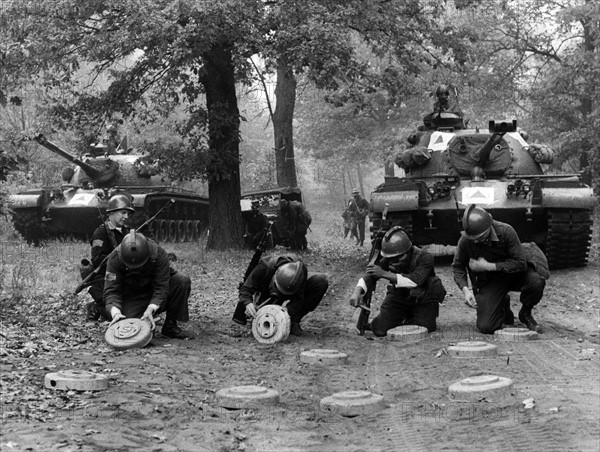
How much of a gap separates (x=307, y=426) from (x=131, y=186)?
1909 cm

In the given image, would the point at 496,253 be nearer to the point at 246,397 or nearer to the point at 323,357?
the point at 323,357

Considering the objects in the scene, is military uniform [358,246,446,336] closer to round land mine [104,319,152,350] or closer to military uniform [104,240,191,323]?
military uniform [104,240,191,323]

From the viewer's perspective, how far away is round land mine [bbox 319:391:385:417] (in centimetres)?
685

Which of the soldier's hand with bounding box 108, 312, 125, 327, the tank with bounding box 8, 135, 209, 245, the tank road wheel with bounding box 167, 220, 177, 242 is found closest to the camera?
the soldier's hand with bounding box 108, 312, 125, 327

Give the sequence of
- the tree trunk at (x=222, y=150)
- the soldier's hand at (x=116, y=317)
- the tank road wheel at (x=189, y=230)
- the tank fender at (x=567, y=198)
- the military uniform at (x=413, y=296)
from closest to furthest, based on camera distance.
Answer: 1. the soldier's hand at (x=116, y=317)
2. the military uniform at (x=413, y=296)
3. the tank fender at (x=567, y=198)
4. the tree trunk at (x=222, y=150)
5. the tank road wheel at (x=189, y=230)

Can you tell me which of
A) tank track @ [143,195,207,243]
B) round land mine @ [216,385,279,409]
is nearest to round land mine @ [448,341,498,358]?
round land mine @ [216,385,279,409]

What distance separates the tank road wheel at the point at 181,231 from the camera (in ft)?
87.9

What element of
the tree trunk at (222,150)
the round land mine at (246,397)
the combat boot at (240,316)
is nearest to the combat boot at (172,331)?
the combat boot at (240,316)

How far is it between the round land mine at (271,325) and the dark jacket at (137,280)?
93 centimetres

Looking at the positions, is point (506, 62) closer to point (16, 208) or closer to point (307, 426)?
point (16, 208)

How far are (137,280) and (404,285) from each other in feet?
8.53

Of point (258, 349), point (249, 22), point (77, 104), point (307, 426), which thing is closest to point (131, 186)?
point (77, 104)

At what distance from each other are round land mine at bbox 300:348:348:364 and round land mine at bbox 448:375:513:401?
6.53 feet

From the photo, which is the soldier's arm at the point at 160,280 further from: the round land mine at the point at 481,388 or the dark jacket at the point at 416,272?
the round land mine at the point at 481,388
